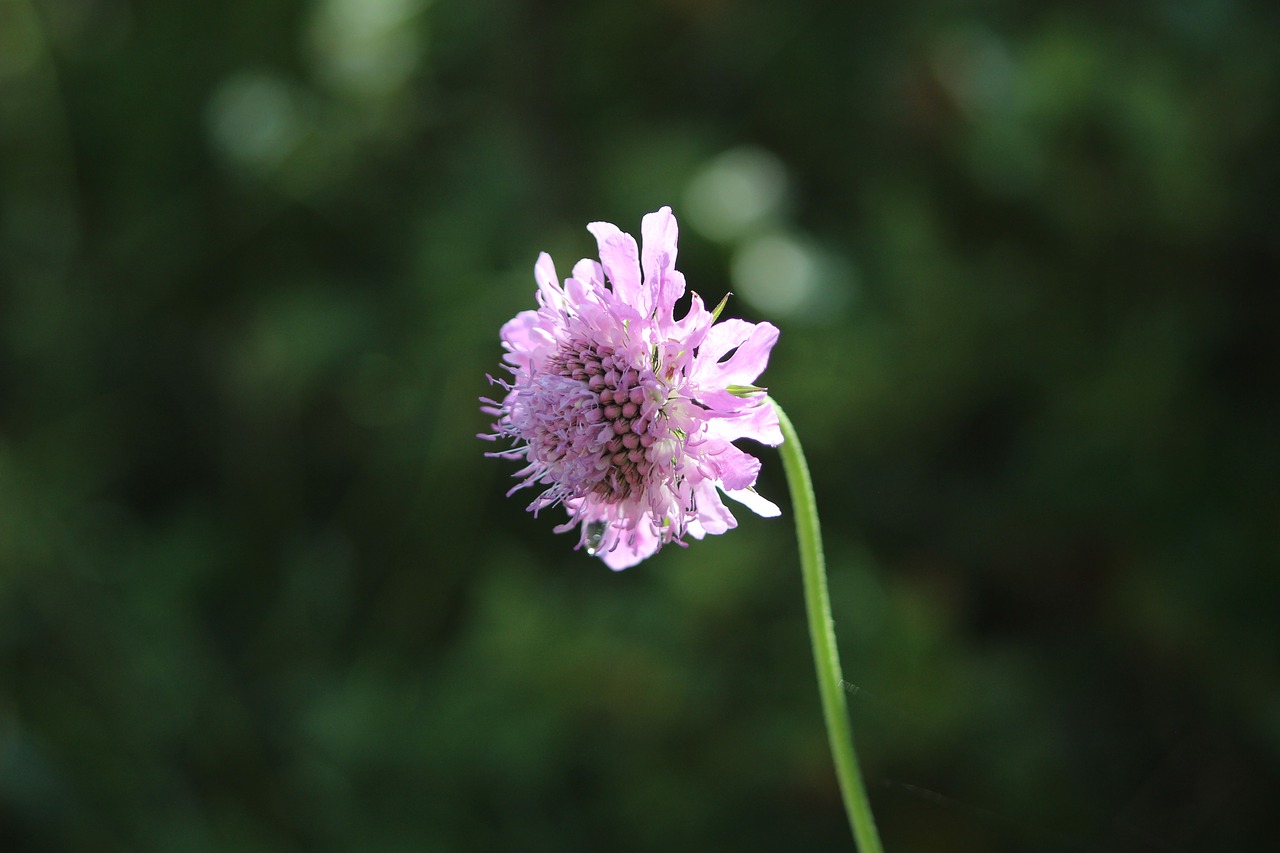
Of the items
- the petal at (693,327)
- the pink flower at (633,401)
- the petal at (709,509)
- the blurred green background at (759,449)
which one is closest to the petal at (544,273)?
the pink flower at (633,401)

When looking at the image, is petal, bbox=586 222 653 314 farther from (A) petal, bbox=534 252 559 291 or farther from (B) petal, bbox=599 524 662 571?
(B) petal, bbox=599 524 662 571

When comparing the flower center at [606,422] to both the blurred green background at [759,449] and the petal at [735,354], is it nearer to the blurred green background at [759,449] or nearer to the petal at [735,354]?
the petal at [735,354]

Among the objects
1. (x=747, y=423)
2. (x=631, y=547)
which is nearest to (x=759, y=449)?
(x=631, y=547)

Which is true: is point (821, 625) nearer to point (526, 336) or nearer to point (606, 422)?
point (606, 422)

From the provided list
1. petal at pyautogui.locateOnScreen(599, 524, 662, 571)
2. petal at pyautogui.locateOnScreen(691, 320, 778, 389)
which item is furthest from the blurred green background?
petal at pyautogui.locateOnScreen(691, 320, 778, 389)

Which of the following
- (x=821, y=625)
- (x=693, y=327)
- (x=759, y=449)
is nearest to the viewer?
(x=821, y=625)

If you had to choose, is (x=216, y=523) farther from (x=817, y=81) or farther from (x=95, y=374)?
(x=817, y=81)
